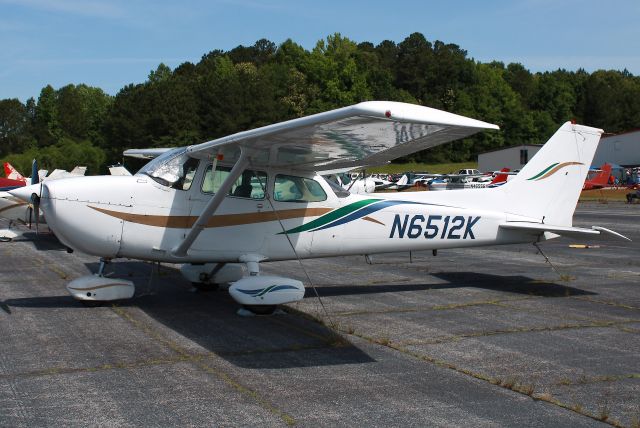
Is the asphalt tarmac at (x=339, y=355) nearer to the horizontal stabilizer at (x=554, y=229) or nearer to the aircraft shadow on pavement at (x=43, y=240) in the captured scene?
the horizontal stabilizer at (x=554, y=229)

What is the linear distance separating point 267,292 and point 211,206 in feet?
4.13

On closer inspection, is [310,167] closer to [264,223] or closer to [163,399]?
[264,223]

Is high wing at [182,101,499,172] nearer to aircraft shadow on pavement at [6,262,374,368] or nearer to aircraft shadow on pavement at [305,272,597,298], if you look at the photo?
aircraft shadow on pavement at [6,262,374,368]

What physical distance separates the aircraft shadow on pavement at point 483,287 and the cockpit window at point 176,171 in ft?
8.12

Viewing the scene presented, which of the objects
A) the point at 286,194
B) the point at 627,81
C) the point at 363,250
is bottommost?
the point at 363,250

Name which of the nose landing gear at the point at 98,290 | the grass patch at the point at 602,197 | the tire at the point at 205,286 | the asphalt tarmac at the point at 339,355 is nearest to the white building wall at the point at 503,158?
the grass patch at the point at 602,197

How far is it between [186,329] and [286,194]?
240 centimetres

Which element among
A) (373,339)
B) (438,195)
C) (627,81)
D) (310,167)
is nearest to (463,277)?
(438,195)

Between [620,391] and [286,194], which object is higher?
Answer: [286,194]

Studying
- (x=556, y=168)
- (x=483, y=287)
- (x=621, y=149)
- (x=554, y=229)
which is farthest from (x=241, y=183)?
(x=621, y=149)

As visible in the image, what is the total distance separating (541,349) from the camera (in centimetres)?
691

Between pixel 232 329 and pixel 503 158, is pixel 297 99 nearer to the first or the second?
pixel 503 158

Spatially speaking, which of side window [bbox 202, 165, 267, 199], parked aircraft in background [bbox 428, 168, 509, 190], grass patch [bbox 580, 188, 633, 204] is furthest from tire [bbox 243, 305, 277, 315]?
grass patch [bbox 580, 188, 633, 204]

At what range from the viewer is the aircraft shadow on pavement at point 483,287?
10273 millimetres
